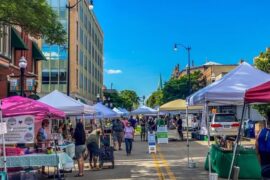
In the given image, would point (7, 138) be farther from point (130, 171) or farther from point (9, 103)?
point (130, 171)

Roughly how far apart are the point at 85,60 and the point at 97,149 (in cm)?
6187

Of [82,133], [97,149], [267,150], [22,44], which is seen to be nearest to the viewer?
[267,150]

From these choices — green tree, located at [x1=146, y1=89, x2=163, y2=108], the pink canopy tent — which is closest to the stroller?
the pink canopy tent

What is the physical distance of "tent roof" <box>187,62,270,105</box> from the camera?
1416 centimetres

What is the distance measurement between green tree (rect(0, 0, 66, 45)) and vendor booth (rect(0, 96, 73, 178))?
2.54 meters

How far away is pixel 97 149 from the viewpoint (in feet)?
58.7

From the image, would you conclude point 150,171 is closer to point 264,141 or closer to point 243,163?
point 243,163

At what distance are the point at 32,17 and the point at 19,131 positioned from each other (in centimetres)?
344

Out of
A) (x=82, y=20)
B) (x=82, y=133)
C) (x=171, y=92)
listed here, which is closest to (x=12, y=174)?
(x=82, y=133)

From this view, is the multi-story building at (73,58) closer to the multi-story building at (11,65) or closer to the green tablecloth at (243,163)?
the multi-story building at (11,65)

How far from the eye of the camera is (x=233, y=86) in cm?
1451

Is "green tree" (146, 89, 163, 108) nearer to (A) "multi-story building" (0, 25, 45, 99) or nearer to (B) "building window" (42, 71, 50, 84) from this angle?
(B) "building window" (42, 71, 50, 84)

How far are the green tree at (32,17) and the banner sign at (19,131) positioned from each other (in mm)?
3006

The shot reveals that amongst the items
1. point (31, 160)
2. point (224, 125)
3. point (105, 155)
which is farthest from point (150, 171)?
point (224, 125)
